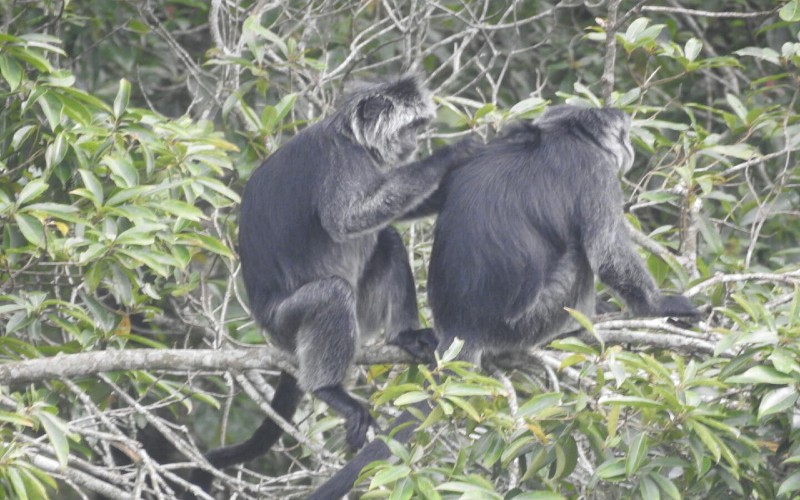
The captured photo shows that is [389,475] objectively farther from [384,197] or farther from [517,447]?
[384,197]

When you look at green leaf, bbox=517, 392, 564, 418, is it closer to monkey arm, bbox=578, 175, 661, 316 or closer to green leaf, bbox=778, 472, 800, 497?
green leaf, bbox=778, 472, 800, 497

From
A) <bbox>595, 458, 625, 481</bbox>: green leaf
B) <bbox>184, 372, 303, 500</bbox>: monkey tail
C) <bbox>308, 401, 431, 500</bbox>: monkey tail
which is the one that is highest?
<bbox>595, 458, 625, 481</bbox>: green leaf

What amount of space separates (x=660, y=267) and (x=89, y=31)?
3470 millimetres

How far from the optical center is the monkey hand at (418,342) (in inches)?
183

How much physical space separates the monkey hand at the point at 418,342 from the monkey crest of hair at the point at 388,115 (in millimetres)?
777

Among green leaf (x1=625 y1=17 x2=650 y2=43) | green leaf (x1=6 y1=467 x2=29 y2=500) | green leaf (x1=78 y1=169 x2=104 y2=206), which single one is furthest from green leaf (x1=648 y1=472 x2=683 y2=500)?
green leaf (x1=625 y1=17 x2=650 y2=43)

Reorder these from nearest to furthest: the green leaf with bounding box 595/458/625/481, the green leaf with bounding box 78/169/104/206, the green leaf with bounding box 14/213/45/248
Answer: the green leaf with bounding box 595/458/625/481, the green leaf with bounding box 14/213/45/248, the green leaf with bounding box 78/169/104/206

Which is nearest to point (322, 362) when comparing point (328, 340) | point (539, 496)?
point (328, 340)

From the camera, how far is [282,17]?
6117 mm

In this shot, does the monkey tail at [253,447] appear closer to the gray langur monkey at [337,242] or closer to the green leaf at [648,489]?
the gray langur monkey at [337,242]

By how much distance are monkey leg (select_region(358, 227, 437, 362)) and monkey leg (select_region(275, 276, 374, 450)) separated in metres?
0.22

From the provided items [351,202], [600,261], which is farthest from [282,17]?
[600,261]

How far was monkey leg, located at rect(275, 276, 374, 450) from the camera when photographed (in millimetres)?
4598

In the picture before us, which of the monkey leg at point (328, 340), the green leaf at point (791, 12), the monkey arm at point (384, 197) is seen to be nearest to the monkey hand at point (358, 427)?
the monkey leg at point (328, 340)
